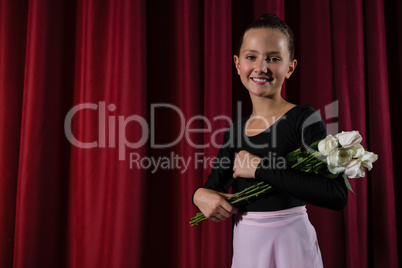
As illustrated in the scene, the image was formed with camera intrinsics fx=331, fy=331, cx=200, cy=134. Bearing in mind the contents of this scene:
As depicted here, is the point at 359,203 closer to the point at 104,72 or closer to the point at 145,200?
the point at 145,200

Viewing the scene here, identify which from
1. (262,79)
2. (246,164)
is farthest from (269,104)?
(246,164)

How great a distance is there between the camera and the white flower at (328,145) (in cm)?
79

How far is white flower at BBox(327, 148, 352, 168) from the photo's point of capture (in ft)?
2.58

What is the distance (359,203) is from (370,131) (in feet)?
1.23

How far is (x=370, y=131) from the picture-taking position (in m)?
1.70

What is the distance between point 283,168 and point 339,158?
5.6 inches

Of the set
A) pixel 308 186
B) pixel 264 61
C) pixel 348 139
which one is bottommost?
pixel 308 186

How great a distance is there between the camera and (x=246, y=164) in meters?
0.92

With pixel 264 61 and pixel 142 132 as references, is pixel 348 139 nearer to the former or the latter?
pixel 264 61

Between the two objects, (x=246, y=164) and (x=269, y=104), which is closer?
(x=246, y=164)

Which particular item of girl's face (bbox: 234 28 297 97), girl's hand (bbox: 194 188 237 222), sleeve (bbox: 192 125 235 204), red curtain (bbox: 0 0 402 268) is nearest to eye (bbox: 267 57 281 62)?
girl's face (bbox: 234 28 297 97)

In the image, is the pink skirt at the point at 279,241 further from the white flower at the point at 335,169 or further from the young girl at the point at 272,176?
the white flower at the point at 335,169

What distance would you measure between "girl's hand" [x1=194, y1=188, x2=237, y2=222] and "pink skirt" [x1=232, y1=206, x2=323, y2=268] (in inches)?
2.6

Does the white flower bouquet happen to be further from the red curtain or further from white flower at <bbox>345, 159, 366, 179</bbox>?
the red curtain
